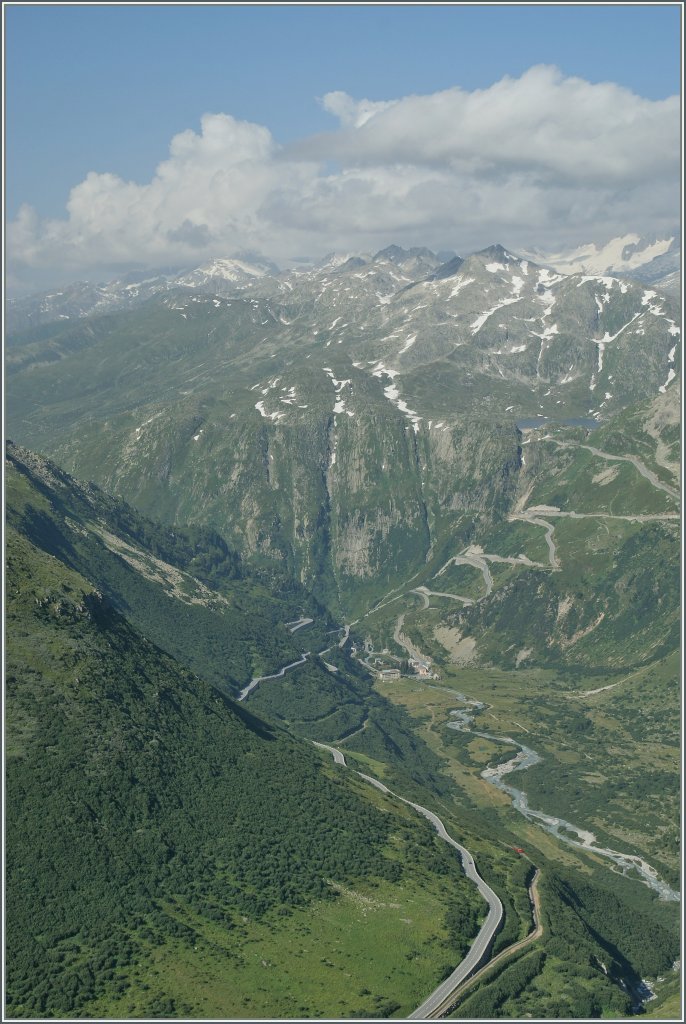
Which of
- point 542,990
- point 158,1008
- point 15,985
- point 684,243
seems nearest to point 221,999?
point 158,1008

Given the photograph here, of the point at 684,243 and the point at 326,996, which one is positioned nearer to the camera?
the point at 684,243

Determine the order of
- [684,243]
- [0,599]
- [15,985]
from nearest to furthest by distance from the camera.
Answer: [0,599] → [684,243] → [15,985]

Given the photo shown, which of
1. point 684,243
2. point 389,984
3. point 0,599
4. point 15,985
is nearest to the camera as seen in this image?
point 0,599

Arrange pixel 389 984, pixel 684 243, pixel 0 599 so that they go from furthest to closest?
pixel 389 984 < pixel 684 243 < pixel 0 599

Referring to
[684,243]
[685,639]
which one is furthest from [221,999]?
[684,243]

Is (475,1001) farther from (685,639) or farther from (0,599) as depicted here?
(0,599)

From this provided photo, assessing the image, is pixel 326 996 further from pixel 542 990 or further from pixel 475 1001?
pixel 542 990

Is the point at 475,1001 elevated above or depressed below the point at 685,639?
below

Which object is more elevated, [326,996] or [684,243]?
[684,243]

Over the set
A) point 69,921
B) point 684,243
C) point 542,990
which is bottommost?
point 542,990
